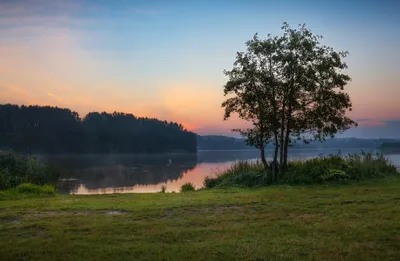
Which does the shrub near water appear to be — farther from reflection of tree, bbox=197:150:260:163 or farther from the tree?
reflection of tree, bbox=197:150:260:163

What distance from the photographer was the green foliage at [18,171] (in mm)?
13153

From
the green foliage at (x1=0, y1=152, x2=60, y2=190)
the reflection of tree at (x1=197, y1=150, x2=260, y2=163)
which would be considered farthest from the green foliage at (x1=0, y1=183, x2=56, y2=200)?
the reflection of tree at (x1=197, y1=150, x2=260, y2=163)

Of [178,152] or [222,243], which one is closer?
[222,243]

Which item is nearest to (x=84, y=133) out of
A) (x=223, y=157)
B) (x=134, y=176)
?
(x=223, y=157)

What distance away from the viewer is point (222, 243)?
493 cm

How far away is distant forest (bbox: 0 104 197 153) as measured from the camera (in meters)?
74.2

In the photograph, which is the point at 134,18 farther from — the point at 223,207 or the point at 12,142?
the point at 12,142

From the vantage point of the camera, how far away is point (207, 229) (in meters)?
5.70

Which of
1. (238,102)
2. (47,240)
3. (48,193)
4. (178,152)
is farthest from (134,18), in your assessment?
(178,152)

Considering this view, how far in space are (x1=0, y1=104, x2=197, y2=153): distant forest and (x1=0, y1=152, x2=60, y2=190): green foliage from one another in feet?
192

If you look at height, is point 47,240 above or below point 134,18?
below

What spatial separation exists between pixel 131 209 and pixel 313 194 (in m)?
4.86

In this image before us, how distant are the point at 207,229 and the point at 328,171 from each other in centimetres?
786

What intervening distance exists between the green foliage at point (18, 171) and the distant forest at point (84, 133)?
58.4m
